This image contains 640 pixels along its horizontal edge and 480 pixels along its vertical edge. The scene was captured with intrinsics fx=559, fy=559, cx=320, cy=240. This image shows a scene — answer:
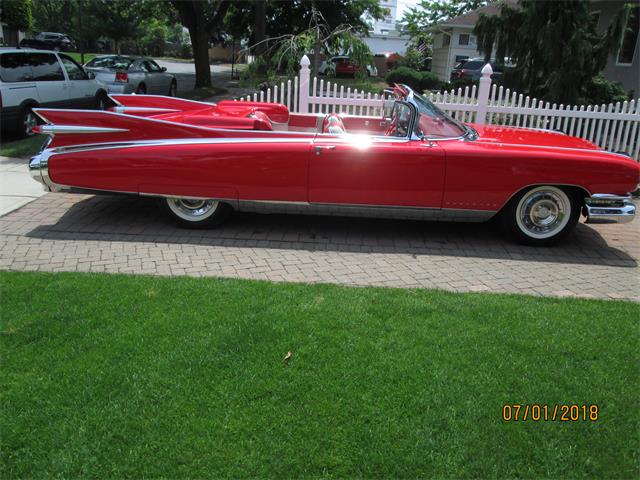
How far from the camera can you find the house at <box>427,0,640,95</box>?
1623 centimetres

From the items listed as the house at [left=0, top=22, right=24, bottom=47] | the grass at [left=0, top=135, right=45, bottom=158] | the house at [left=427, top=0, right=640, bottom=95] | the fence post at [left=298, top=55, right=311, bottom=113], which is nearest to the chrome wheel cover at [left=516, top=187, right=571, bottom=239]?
the fence post at [left=298, top=55, right=311, bottom=113]

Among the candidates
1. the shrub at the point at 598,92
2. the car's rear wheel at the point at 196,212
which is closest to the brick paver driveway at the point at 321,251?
the car's rear wheel at the point at 196,212

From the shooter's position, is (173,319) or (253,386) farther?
(173,319)

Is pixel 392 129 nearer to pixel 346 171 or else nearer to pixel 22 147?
pixel 346 171

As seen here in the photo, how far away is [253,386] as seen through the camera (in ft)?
10.0

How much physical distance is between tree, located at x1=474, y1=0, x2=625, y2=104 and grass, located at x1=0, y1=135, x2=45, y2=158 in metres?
9.80

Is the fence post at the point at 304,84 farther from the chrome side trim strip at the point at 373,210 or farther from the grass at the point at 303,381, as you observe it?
the grass at the point at 303,381

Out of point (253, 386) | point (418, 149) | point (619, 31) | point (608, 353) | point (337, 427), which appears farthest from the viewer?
point (619, 31)

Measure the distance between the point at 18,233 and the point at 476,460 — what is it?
492 cm

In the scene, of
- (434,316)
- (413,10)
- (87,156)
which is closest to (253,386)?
(434,316)

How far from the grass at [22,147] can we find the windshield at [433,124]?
678 cm

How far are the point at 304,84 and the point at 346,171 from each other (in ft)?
13.7

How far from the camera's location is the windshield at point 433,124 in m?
5.66

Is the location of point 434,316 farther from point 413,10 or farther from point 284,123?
point 413,10
